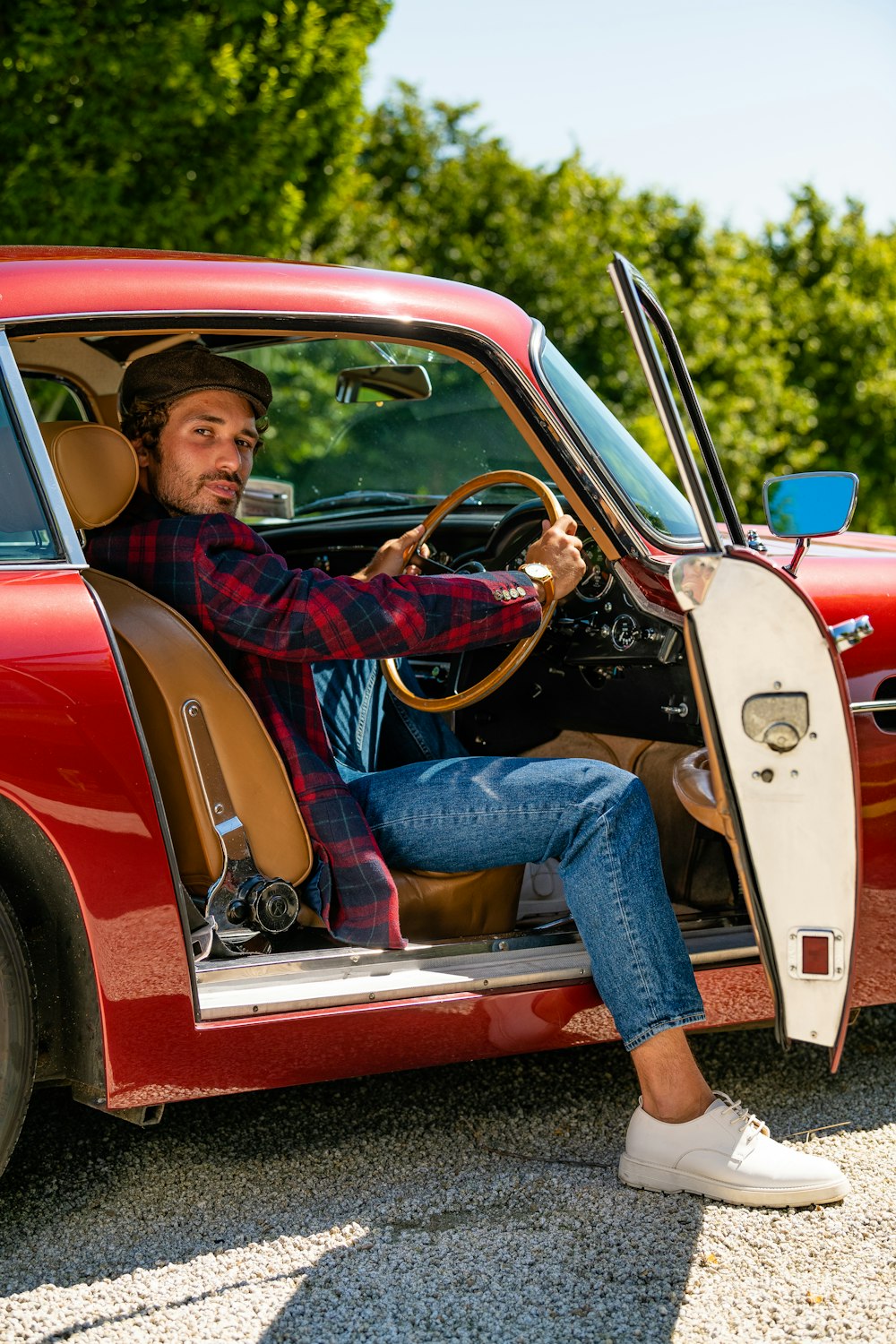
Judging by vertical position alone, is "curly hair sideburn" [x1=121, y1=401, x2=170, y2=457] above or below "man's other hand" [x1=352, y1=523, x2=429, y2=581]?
above

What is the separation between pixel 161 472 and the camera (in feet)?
9.75

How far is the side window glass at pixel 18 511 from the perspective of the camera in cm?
245

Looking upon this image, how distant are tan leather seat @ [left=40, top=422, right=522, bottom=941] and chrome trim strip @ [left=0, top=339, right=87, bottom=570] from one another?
54 millimetres

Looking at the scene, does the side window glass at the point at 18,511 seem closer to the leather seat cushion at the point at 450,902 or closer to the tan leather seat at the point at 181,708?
the tan leather seat at the point at 181,708

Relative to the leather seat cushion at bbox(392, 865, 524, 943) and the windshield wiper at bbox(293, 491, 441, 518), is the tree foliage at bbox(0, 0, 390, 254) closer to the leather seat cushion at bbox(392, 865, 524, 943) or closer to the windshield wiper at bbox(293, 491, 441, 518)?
the windshield wiper at bbox(293, 491, 441, 518)

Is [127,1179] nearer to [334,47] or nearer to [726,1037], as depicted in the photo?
[726,1037]

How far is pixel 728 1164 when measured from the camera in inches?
103

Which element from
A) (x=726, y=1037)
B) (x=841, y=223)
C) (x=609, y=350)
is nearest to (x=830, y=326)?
(x=841, y=223)

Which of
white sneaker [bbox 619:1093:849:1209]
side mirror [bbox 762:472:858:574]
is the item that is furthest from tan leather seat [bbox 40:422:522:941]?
side mirror [bbox 762:472:858:574]

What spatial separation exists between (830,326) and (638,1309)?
18083 millimetres

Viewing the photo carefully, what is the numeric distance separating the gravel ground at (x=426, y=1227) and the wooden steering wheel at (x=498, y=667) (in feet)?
3.09

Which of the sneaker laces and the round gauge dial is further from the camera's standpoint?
the round gauge dial

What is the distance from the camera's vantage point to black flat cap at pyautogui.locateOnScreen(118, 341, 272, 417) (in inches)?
116

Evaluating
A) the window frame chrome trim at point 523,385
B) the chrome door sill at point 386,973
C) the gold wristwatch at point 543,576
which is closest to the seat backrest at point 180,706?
the chrome door sill at point 386,973
